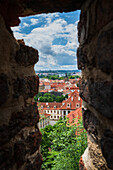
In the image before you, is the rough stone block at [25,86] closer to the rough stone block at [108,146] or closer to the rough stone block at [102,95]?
the rough stone block at [102,95]

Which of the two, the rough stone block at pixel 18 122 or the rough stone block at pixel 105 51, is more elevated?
the rough stone block at pixel 105 51

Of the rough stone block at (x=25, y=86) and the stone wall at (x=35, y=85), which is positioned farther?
the rough stone block at (x=25, y=86)

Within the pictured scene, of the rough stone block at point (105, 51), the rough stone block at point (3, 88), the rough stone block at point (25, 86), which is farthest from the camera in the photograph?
the rough stone block at point (25, 86)

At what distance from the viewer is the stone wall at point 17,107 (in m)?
0.90

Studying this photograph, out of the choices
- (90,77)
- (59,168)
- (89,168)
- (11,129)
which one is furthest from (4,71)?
(59,168)

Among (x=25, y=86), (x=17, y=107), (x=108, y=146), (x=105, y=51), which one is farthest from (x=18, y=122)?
(x=105, y=51)

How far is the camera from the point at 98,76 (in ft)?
2.52

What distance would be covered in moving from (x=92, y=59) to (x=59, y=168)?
2.81 metres

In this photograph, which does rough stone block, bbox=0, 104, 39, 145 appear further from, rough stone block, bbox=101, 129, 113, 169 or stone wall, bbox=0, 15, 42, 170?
rough stone block, bbox=101, 129, 113, 169

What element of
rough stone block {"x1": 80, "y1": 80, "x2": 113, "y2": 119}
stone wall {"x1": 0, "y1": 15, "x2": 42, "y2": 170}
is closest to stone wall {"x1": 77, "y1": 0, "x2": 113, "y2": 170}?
rough stone block {"x1": 80, "y1": 80, "x2": 113, "y2": 119}

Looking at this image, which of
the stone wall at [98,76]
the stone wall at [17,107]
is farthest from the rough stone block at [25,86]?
the stone wall at [98,76]

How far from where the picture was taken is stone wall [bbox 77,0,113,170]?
0.66 m

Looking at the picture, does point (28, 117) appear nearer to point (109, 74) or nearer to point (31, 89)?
point (31, 89)

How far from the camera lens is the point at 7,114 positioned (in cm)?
93
